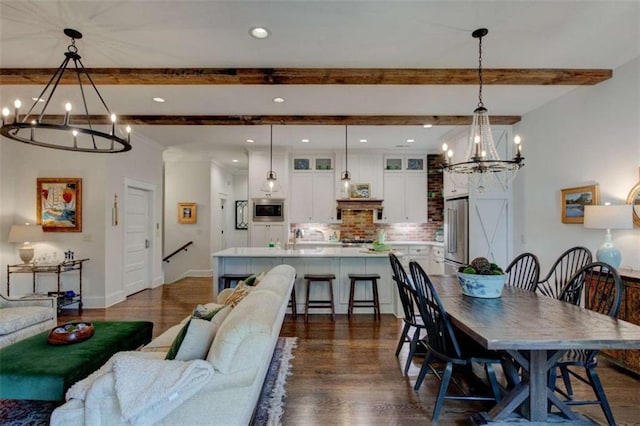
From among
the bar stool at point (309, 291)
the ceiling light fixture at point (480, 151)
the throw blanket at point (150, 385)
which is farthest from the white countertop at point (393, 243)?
the throw blanket at point (150, 385)

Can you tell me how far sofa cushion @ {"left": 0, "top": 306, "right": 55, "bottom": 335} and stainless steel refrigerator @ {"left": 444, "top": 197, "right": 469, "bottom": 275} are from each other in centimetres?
542

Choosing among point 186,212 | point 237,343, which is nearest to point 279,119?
point 237,343

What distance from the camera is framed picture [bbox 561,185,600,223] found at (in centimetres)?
352

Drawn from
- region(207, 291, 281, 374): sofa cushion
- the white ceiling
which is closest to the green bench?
region(207, 291, 281, 374): sofa cushion

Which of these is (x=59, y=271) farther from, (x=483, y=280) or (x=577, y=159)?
(x=577, y=159)

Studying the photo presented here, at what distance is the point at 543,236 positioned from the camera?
14.4 feet

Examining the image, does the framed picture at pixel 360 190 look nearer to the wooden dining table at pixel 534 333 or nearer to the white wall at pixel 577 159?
the white wall at pixel 577 159

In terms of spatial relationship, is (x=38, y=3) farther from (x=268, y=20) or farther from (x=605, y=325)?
(x=605, y=325)

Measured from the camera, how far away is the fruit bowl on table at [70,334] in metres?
2.32

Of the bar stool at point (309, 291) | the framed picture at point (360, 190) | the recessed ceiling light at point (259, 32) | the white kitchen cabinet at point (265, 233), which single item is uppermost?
the recessed ceiling light at point (259, 32)

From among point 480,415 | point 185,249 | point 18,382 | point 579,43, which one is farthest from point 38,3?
point 185,249

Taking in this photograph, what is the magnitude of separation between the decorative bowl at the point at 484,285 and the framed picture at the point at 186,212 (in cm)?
663

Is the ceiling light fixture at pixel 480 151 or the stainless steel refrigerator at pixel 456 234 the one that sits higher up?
the ceiling light fixture at pixel 480 151

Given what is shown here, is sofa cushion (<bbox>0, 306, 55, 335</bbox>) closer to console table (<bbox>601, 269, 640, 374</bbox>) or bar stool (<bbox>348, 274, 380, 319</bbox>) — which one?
bar stool (<bbox>348, 274, 380, 319</bbox>)
